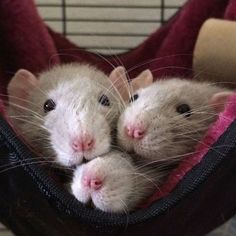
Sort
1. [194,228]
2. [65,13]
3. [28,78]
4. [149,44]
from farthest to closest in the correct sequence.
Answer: [65,13] → [149,44] → [28,78] → [194,228]

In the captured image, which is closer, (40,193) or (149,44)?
(40,193)

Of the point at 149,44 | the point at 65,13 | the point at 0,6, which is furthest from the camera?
the point at 65,13

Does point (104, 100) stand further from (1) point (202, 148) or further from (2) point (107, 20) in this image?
(2) point (107, 20)

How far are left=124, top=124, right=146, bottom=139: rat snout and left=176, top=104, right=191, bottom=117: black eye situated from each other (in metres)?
0.11

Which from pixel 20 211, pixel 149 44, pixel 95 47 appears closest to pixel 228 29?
pixel 149 44

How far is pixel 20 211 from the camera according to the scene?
0.75 metres

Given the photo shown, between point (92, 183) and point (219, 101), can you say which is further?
point (219, 101)

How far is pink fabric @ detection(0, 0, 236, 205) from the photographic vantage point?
1.19 metres

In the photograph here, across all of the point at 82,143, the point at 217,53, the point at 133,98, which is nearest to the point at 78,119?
the point at 82,143

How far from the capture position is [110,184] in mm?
745

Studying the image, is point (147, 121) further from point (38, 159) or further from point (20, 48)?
point (20, 48)

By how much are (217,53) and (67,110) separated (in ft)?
1.18

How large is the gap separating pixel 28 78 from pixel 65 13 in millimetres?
735

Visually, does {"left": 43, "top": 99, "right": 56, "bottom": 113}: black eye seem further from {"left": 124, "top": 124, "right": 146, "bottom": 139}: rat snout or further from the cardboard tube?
the cardboard tube
